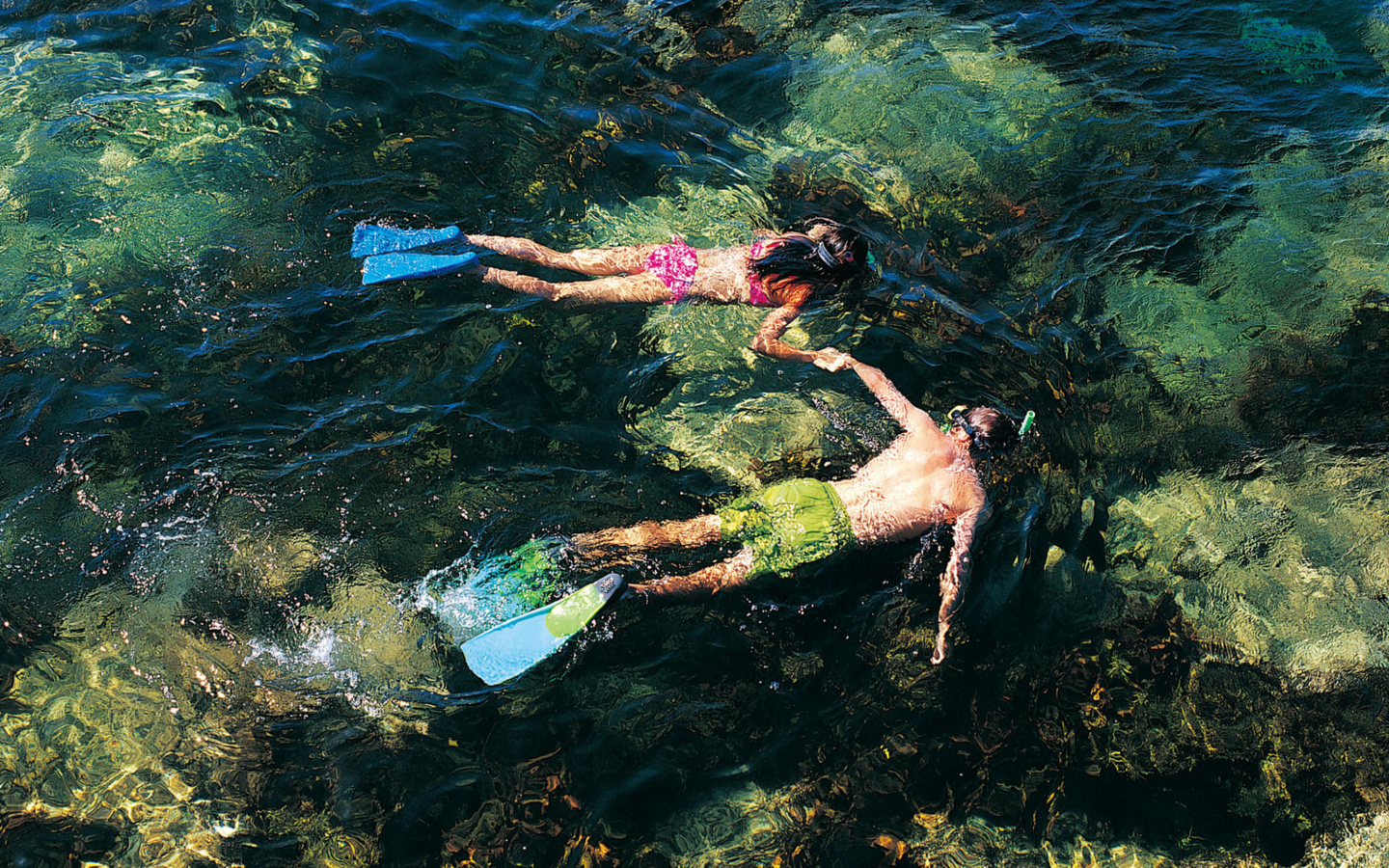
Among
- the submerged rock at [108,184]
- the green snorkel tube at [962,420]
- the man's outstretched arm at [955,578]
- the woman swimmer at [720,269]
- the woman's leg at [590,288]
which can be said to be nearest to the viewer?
the man's outstretched arm at [955,578]

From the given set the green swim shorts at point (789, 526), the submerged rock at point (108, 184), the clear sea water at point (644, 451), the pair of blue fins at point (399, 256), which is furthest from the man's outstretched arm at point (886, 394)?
the submerged rock at point (108, 184)

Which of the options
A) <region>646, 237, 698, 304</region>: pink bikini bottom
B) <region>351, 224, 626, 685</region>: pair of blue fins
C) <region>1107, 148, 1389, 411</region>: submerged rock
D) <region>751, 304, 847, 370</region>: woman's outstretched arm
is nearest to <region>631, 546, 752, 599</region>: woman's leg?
<region>351, 224, 626, 685</region>: pair of blue fins

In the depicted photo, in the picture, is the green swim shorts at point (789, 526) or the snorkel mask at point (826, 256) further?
the snorkel mask at point (826, 256)

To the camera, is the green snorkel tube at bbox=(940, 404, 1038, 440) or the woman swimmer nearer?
the green snorkel tube at bbox=(940, 404, 1038, 440)

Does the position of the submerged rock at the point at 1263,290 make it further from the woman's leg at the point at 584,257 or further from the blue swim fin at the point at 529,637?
the blue swim fin at the point at 529,637

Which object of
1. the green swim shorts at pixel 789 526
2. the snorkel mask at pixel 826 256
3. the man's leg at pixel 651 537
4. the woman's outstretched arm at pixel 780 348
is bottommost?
the man's leg at pixel 651 537

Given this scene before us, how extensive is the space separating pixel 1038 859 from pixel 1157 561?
210 centimetres

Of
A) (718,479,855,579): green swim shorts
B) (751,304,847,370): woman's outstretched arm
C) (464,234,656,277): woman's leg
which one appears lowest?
(718,479,855,579): green swim shorts

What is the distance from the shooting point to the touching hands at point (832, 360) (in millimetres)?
5543

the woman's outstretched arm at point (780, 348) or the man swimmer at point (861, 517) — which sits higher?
the woman's outstretched arm at point (780, 348)

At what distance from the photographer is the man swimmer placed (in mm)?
4848

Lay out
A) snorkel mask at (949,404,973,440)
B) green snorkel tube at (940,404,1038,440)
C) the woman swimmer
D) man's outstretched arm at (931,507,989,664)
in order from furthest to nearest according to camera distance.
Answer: the woman swimmer
snorkel mask at (949,404,973,440)
green snorkel tube at (940,404,1038,440)
man's outstretched arm at (931,507,989,664)

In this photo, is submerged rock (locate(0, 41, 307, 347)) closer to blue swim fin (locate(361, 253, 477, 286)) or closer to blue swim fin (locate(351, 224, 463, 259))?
blue swim fin (locate(351, 224, 463, 259))

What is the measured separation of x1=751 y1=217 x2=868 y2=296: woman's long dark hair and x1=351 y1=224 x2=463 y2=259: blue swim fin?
2.27m
